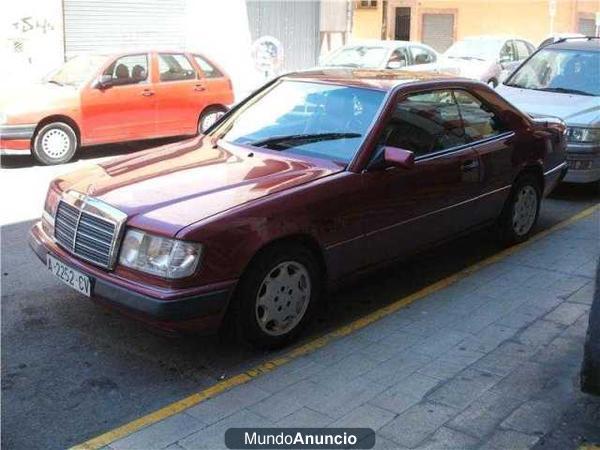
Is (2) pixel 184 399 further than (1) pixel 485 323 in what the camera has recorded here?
No

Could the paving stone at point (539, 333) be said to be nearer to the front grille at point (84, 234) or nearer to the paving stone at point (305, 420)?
the paving stone at point (305, 420)

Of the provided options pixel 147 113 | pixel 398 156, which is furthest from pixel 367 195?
pixel 147 113

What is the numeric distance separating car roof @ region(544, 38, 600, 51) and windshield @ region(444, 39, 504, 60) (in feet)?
23.6

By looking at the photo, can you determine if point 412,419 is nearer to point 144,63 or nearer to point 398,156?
point 398,156

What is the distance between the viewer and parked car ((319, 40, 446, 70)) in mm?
14336

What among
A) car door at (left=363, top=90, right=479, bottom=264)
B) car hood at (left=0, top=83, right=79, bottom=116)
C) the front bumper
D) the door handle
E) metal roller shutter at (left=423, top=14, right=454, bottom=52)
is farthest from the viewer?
metal roller shutter at (left=423, top=14, right=454, bottom=52)

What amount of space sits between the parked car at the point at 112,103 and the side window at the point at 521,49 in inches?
360

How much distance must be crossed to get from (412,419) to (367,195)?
157 centimetres

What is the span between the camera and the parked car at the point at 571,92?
7.61m

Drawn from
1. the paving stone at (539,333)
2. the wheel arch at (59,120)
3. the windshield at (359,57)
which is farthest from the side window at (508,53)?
the paving stone at (539,333)

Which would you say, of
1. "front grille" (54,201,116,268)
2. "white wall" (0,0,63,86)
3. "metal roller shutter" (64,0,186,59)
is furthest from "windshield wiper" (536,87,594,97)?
"white wall" (0,0,63,86)

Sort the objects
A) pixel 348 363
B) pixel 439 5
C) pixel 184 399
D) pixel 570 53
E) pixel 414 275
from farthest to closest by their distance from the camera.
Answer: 1. pixel 439 5
2. pixel 570 53
3. pixel 414 275
4. pixel 348 363
5. pixel 184 399

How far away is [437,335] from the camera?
168 inches

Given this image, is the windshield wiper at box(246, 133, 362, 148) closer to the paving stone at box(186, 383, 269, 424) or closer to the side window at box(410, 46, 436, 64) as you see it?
the paving stone at box(186, 383, 269, 424)
